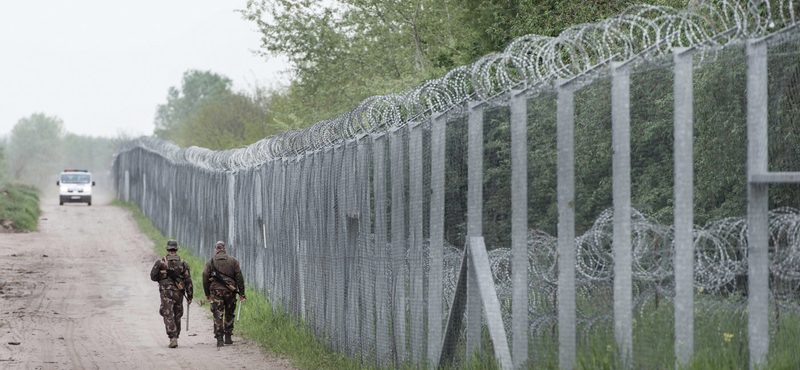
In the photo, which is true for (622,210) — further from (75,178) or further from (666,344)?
(75,178)

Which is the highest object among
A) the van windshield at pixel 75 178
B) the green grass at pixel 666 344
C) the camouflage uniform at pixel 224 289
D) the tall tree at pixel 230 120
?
the tall tree at pixel 230 120

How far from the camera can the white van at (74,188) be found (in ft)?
139

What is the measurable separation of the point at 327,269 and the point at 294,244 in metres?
1.85

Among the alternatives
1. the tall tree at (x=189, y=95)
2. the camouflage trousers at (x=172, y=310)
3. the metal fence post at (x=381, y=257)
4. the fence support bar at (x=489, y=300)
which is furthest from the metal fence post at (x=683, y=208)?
the tall tree at (x=189, y=95)

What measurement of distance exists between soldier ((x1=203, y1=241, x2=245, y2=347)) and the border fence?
325cm

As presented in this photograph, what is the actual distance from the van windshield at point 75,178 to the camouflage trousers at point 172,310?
→ 111 feet

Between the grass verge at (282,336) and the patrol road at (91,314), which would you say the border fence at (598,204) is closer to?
the grass verge at (282,336)

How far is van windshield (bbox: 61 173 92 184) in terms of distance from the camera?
42969mm

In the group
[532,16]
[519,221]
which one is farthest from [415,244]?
[532,16]

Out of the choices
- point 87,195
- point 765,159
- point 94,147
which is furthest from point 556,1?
point 94,147

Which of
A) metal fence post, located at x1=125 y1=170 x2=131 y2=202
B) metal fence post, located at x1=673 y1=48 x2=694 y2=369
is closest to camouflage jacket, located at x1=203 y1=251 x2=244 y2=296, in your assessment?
metal fence post, located at x1=673 y1=48 x2=694 y2=369

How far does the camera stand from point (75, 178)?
4325cm

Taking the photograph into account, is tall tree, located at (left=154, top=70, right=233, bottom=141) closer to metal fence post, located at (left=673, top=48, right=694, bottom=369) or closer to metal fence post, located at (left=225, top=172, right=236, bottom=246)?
metal fence post, located at (left=225, top=172, right=236, bottom=246)

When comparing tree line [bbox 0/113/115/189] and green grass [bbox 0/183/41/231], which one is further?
tree line [bbox 0/113/115/189]
